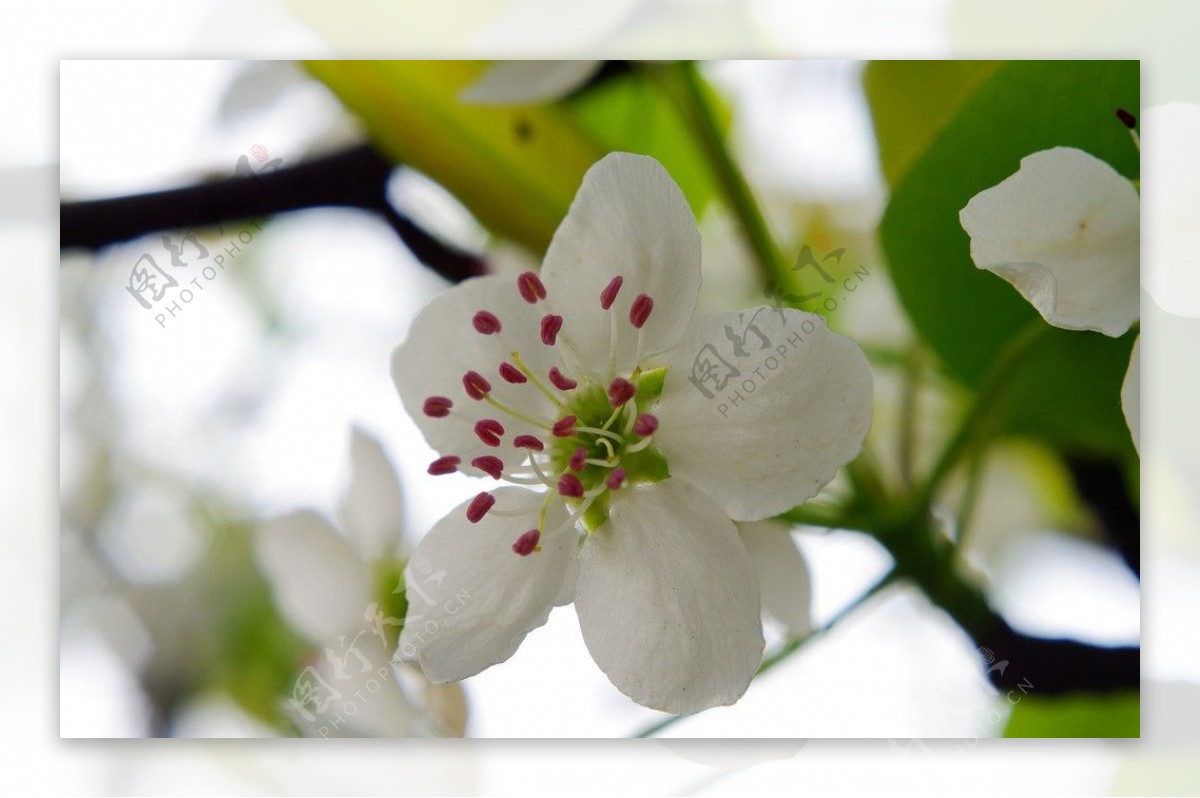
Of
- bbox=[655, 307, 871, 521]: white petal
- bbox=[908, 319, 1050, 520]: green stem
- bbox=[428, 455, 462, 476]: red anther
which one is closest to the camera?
bbox=[655, 307, 871, 521]: white petal

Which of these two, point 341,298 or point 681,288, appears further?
point 341,298

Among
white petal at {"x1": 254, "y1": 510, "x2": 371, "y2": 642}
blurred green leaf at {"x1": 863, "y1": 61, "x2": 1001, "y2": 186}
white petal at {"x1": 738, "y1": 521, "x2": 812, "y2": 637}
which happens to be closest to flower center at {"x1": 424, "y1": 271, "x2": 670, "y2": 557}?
white petal at {"x1": 738, "y1": 521, "x2": 812, "y2": 637}

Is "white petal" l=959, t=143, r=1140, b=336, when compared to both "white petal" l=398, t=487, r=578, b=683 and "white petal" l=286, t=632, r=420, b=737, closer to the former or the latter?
"white petal" l=398, t=487, r=578, b=683

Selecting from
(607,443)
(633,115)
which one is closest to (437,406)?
(607,443)

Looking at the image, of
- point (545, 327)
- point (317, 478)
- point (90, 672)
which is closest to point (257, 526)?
point (317, 478)

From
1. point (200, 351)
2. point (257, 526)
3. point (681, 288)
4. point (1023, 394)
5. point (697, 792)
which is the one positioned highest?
point (681, 288)

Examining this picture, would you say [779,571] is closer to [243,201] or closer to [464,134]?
[464,134]

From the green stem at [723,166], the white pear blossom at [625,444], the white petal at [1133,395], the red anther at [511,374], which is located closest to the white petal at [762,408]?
the white pear blossom at [625,444]

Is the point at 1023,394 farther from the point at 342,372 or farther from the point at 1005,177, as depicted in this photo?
the point at 342,372
